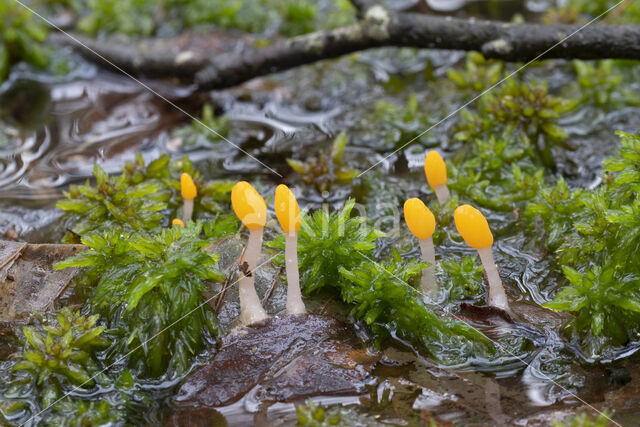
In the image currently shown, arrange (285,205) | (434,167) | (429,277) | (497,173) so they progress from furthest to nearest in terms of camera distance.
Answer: (497,173), (434,167), (429,277), (285,205)

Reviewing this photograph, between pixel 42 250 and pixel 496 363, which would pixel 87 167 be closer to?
pixel 42 250

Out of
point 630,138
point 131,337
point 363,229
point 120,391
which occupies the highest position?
point 630,138

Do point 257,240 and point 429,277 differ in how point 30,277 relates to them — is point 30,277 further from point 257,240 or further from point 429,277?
point 429,277

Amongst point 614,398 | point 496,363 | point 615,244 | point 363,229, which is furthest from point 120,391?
point 615,244

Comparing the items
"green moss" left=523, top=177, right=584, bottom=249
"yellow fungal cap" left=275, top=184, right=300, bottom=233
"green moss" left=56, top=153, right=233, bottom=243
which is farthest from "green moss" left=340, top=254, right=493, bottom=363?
"green moss" left=56, top=153, right=233, bottom=243

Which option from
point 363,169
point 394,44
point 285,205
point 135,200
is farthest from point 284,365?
point 394,44

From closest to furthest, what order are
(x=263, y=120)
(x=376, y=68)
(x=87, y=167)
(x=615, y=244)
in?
1. (x=615, y=244)
2. (x=87, y=167)
3. (x=263, y=120)
4. (x=376, y=68)
